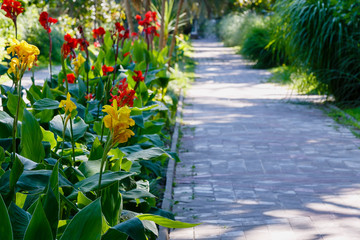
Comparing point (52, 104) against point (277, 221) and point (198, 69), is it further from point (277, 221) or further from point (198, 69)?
point (198, 69)

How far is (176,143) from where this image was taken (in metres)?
7.29

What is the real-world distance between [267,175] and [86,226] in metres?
4.15

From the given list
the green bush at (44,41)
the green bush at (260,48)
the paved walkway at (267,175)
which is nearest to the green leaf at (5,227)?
the paved walkway at (267,175)

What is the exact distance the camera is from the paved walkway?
4320mm

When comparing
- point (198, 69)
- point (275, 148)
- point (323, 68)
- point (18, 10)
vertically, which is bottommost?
point (198, 69)

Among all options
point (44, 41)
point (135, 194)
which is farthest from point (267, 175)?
point (44, 41)

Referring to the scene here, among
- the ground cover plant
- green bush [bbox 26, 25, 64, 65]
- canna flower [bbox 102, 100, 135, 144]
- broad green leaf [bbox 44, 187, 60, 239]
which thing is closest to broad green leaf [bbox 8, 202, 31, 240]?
the ground cover plant

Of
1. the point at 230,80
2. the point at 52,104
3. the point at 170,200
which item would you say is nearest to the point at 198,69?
the point at 230,80

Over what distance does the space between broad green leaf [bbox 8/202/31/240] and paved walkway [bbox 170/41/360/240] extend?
2.15 metres

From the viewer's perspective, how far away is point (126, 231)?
2.23 metres

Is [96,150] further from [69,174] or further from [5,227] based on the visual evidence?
[5,227]

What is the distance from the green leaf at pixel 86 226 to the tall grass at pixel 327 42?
26.9 ft

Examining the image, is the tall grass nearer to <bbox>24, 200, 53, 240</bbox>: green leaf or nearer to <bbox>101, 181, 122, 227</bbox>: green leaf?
<bbox>101, 181, 122, 227</bbox>: green leaf

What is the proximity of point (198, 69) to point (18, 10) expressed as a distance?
16.0m
